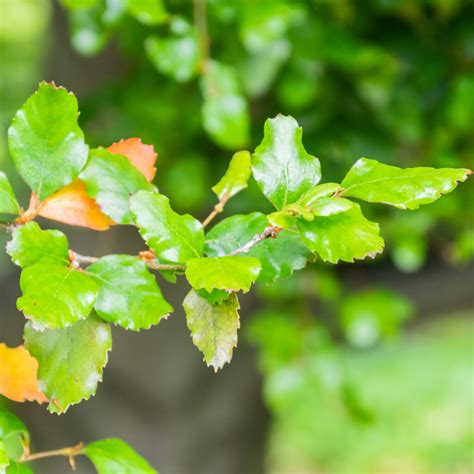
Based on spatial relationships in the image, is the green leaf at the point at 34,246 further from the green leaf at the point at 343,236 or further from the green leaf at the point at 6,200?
the green leaf at the point at 343,236

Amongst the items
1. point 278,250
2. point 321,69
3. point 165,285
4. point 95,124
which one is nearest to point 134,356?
point 165,285

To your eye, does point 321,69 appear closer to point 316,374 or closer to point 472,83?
point 472,83

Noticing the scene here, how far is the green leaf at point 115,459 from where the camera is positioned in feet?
1.59

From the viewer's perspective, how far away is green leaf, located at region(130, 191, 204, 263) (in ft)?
1.43

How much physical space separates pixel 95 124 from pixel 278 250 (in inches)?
35.7

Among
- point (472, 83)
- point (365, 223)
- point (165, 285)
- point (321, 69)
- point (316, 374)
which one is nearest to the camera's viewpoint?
point (365, 223)

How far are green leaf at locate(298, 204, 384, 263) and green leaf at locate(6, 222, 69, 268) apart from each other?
15 centimetres

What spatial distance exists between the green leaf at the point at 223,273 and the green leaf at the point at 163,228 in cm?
2

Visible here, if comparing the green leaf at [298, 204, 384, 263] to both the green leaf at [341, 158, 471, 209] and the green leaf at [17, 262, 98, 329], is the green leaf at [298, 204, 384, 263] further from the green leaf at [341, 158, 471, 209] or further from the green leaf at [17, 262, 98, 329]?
the green leaf at [17, 262, 98, 329]

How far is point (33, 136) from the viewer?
464 mm

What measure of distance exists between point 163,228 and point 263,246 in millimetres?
76

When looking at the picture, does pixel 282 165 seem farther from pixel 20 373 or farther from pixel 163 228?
pixel 20 373

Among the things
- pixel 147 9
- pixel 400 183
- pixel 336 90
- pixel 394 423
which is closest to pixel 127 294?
pixel 400 183

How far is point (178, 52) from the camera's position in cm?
93
